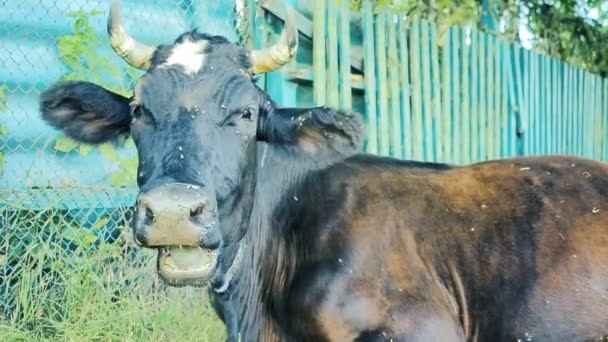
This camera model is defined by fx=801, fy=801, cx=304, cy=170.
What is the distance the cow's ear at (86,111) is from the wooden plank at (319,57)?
2.78 m

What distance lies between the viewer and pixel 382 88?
25.6 feet

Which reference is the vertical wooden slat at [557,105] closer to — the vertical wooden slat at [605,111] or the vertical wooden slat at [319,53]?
the vertical wooden slat at [605,111]

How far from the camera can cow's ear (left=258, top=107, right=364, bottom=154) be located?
4109 millimetres

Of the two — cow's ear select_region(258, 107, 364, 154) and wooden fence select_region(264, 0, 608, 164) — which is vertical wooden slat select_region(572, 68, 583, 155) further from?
cow's ear select_region(258, 107, 364, 154)

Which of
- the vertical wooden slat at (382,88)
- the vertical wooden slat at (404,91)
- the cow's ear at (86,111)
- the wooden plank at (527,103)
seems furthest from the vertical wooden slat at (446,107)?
the cow's ear at (86,111)

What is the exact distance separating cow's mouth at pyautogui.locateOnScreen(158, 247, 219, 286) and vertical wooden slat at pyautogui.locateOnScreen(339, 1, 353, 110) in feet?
12.8

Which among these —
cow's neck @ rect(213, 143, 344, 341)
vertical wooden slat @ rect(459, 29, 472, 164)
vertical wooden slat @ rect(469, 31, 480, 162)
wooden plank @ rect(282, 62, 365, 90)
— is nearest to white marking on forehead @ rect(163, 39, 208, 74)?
cow's neck @ rect(213, 143, 344, 341)

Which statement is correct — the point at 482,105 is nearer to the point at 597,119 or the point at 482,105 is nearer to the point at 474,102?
the point at 474,102

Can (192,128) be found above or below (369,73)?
below

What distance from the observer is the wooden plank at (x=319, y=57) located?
695cm

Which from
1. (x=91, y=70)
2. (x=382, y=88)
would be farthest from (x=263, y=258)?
(x=382, y=88)

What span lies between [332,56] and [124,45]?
321 cm

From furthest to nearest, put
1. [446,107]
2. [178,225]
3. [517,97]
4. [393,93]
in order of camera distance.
Result: [517,97] → [446,107] → [393,93] → [178,225]

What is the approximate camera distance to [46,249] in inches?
217
